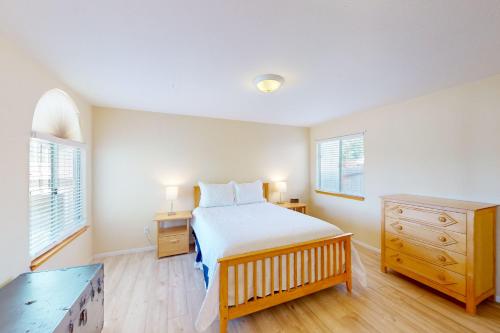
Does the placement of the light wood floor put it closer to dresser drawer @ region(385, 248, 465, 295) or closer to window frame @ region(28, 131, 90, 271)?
dresser drawer @ region(385, 248, 465, 295)

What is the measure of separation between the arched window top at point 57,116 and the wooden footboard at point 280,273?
2.14m

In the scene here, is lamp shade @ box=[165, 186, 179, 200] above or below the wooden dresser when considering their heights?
above

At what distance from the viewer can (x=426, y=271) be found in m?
2.14

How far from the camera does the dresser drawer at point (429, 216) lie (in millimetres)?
1913

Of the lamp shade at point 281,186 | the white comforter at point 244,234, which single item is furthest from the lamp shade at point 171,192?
the lamp shade at point 281,186

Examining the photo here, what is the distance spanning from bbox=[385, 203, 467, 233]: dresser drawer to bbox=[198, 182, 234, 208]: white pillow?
7.45ft

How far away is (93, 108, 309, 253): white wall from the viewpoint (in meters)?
3.02

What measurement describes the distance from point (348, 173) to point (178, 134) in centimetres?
314

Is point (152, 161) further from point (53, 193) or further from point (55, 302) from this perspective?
point (55, 302)

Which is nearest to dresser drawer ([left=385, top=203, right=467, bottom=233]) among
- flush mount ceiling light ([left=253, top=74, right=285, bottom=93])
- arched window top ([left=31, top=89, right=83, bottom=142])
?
flush mount ceiling light ([left=253, top=74, right=285, bottom=93])

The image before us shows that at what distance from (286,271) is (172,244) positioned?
6.24 feet

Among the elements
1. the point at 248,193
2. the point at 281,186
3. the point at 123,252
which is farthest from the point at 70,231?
the point at 281,186

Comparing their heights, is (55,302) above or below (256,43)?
below

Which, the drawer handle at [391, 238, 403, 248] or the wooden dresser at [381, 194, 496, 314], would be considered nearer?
the wooden dresser at [381, 194, 496, 314]
